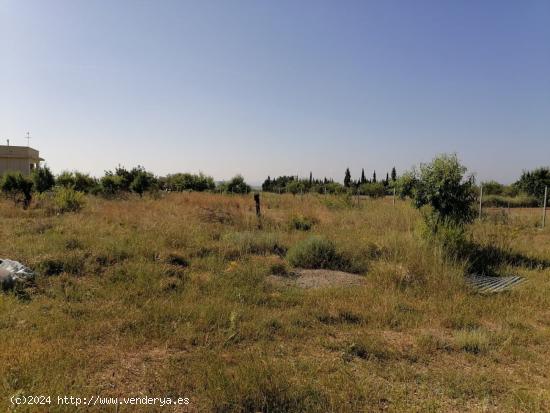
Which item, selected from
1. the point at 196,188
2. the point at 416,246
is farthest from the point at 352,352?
the point at 196,188

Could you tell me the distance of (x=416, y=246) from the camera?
24.6 ft

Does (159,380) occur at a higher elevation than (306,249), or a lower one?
lower

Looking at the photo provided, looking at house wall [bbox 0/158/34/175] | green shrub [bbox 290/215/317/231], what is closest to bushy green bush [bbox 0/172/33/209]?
green shrub [bbox 290/215/317/231]

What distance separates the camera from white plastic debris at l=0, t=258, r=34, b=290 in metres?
5.11

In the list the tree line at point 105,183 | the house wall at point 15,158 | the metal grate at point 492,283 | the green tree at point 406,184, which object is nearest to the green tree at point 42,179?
the tree line at point 105,183

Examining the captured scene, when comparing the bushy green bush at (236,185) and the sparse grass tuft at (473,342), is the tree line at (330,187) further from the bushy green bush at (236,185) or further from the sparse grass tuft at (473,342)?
the sparse grass tuft at (473,342)

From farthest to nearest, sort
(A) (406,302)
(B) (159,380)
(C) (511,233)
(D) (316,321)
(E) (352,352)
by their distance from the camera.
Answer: (C) (511,233), (A) (406,302), (D) (316,321), (E) (352,352), (B) (159,380)

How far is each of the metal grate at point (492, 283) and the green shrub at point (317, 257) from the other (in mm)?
2291

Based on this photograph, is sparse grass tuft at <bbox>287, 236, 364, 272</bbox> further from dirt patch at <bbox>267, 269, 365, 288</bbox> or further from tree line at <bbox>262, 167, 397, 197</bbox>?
tree line at <bbox>262, 167, 397, 197</bbox>

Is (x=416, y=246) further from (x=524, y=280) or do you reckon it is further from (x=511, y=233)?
(x=511, y=233)

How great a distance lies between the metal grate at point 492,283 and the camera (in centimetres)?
589

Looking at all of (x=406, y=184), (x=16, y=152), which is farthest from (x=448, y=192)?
(x=16, y=152)

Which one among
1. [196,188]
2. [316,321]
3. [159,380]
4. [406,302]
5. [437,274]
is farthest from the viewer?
[196,188]

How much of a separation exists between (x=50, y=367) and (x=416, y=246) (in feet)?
21.7
